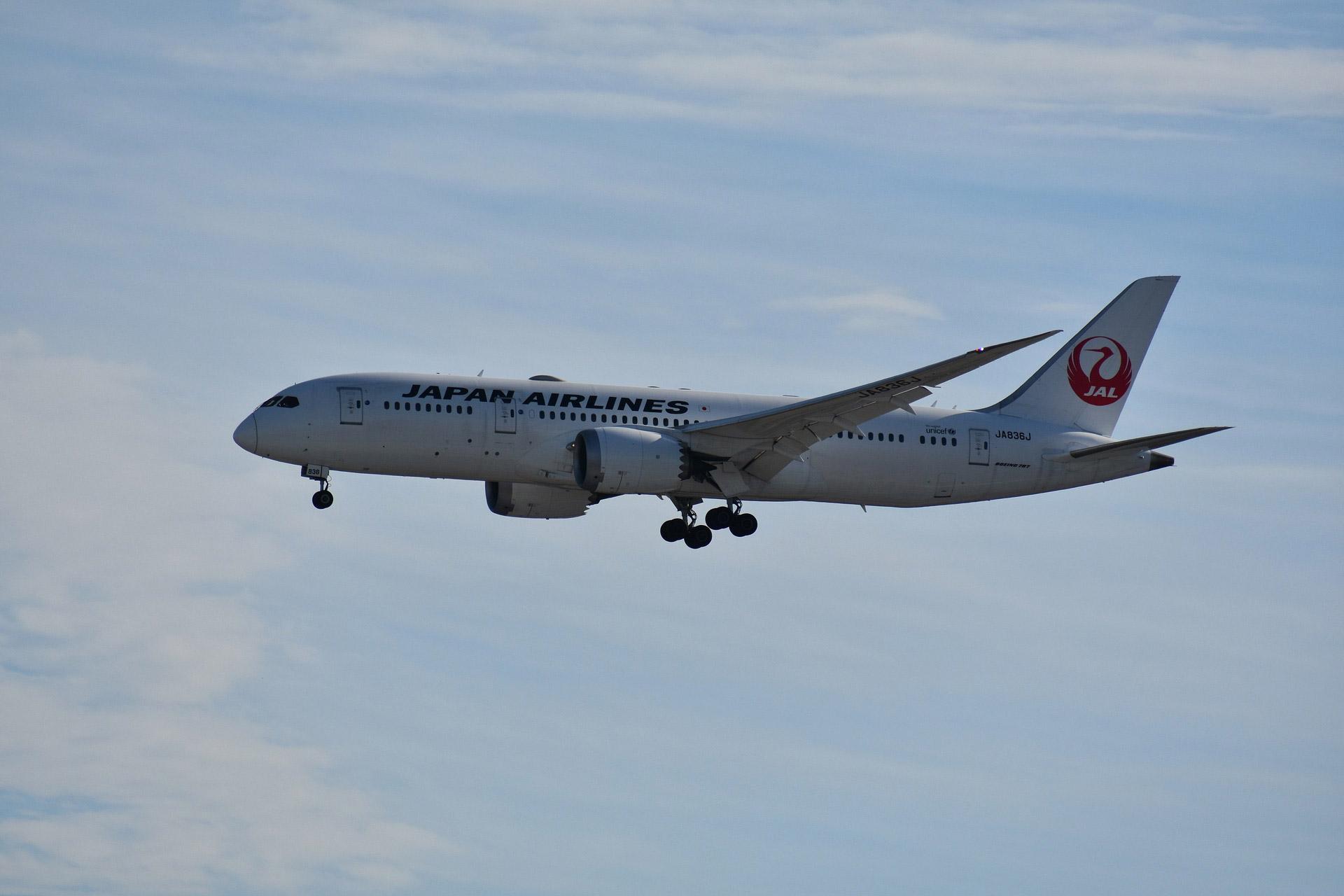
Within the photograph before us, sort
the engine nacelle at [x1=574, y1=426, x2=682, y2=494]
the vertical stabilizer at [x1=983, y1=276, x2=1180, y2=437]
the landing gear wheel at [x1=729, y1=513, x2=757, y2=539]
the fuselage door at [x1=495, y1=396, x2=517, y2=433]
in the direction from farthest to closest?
the vertical stabilizer at [x1=983, y1=276, x2=1180, y2=437]
the landing gear wheel at [x1=729, y1=513, x2=757, y2=539]
the fuselage door at [x1=495, y1=396, x2=517, y2=433]
the engine nacelle at [x1=574, y1=426, x2=682, y2=494]

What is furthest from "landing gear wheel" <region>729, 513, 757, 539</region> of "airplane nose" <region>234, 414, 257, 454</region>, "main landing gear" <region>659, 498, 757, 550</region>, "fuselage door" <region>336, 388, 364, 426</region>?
"airplane nose" <region>234, 414, 257, 454</region>

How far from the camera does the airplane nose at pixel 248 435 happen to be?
47.8m

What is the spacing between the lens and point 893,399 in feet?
150

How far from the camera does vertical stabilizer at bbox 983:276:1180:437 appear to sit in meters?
55.1

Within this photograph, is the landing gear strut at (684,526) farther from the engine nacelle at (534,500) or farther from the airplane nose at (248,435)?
the airplane nose at (248,435)

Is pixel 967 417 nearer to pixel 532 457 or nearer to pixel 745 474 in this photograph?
pixel 745 474

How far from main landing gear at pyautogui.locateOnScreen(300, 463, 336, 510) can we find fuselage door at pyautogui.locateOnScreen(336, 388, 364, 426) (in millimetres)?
1661

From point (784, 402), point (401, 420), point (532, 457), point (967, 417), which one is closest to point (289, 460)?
point (401, 420)

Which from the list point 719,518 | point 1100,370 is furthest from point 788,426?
point 1100,370

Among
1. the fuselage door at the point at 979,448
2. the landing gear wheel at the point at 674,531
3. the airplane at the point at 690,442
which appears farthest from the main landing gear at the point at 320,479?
the fuselage door at the point at 979,448

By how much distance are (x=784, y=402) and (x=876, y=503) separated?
4.29 m

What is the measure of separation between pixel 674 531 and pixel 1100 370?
14957mm

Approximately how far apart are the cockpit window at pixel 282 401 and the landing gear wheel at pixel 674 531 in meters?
11.3

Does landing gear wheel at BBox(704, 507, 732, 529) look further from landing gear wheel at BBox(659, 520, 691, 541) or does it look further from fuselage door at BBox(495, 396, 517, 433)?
fuselage door at BBox(495, 396, 517, 433)
